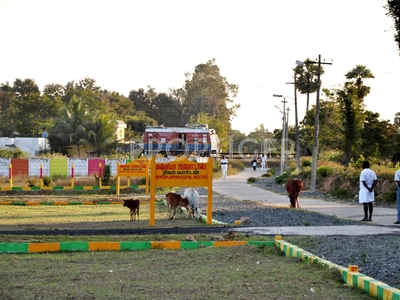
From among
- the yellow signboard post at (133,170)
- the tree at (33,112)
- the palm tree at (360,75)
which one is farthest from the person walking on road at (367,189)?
the tree at (33,112)

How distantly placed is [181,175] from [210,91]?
10849 centimetres

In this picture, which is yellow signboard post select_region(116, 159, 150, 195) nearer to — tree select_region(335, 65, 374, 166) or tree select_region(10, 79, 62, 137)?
tree select_region(335, 65, 374, 166)

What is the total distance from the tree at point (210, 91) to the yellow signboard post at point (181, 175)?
106 metres

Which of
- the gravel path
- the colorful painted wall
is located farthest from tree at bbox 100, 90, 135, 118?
the gravel path

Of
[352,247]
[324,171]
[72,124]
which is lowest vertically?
[352,247]

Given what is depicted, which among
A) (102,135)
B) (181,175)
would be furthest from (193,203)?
(102,135)

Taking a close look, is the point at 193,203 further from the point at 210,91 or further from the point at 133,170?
the point at 210,91

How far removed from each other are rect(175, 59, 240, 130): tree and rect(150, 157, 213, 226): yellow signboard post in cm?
10583

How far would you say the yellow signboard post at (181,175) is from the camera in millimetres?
19031

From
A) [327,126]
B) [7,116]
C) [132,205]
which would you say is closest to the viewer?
[132,205]

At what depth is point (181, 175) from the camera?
63.0ft

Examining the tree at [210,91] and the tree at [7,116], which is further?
the tree at [210,91]

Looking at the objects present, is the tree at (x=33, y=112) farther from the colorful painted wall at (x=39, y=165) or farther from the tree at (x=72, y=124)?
the colorful painted wall at (x=39, y=165)

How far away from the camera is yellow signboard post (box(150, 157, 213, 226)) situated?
19.0 meters
